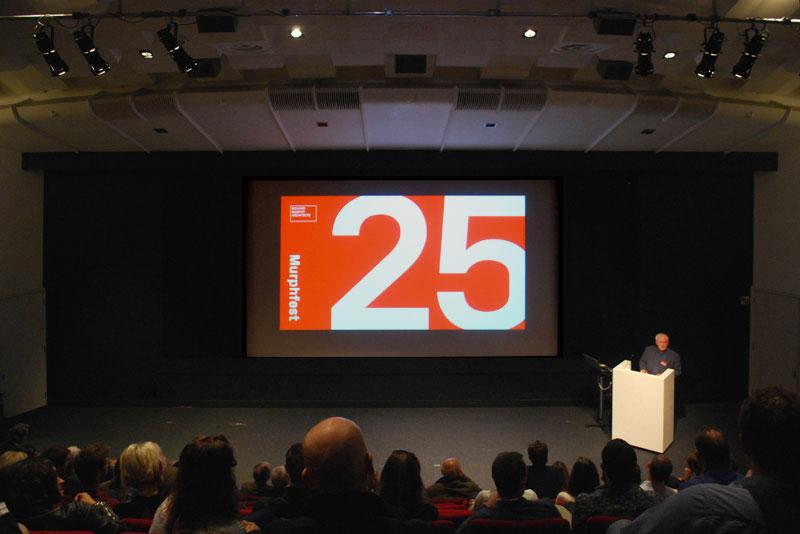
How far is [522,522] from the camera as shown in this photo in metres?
2.77

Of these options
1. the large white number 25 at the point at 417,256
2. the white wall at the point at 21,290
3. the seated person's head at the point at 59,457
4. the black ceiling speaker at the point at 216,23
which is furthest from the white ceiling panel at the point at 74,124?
the seated person's head at the point at 59,457

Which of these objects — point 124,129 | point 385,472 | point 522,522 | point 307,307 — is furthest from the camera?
point 307,307

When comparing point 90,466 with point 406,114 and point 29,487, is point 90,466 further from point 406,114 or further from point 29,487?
point 406,114

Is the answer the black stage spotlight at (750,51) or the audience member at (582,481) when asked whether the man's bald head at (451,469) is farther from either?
the black stage spotlight at (750,51)

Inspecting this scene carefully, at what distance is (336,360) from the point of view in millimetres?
8828

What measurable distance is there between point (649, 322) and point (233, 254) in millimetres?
5527

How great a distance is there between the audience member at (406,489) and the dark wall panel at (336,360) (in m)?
5.61

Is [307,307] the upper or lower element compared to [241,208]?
lower

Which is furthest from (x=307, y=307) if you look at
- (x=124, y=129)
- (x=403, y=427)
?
(x=124, y=129)

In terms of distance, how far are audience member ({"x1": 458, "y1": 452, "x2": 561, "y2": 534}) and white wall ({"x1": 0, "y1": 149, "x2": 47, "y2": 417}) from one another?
23.5ft

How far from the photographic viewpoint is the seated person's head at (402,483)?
3.21 meters

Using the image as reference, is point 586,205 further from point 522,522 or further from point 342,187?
point 522,522

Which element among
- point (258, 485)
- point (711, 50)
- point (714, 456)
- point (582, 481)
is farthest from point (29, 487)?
point (711, 50)

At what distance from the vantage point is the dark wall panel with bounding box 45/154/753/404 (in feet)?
29.1
